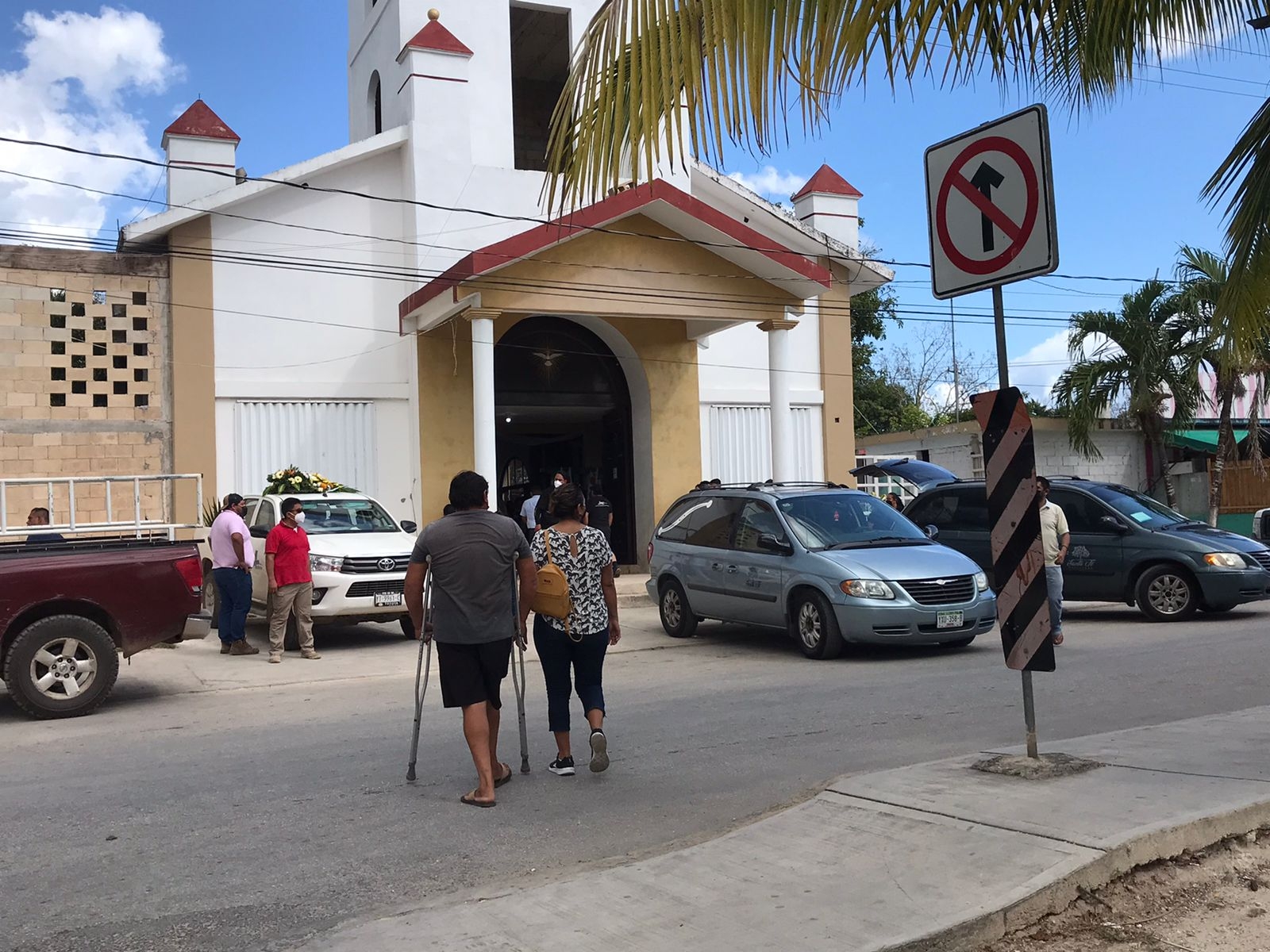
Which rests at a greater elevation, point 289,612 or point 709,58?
point 709,58

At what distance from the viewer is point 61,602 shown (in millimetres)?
9734

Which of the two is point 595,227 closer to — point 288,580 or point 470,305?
point 470,305

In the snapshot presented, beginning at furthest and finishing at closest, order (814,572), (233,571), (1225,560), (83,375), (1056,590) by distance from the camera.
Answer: (83,375) → (1225,560) → (233,571) → (1056,590) → (814,572)

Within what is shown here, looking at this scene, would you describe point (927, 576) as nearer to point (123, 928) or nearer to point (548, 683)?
point (548, 683)

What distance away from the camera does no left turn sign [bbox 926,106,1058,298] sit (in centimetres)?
590

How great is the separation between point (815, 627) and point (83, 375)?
12278 mm

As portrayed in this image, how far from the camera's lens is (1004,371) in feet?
20.6

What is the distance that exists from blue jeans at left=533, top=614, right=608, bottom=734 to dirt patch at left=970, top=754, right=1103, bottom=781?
7.21 ft

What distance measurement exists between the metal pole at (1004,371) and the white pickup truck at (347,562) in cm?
851

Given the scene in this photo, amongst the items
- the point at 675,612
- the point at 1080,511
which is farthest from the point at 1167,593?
the point at 675,612

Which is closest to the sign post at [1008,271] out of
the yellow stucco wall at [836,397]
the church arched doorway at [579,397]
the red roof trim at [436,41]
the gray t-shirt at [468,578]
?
the gray t-shirt at [468,578]

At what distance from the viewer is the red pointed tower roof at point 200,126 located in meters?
19.4

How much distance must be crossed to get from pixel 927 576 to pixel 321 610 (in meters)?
6.55

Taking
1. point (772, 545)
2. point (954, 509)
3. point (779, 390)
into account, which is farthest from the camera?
point (779, 390)
